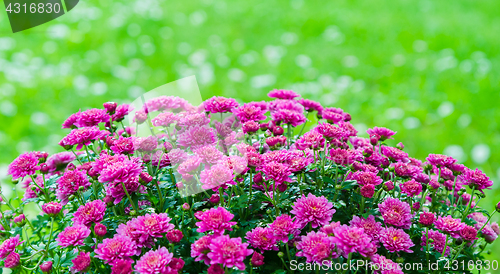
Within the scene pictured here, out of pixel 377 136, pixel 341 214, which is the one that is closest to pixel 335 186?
pixel 341 214

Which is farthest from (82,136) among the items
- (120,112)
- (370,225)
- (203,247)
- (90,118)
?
(370,225)

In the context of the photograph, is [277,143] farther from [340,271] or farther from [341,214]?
[340,271]

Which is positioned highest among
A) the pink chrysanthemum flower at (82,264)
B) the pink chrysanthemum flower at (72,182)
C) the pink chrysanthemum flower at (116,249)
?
the pink chrysanthemum flower at (72,182)

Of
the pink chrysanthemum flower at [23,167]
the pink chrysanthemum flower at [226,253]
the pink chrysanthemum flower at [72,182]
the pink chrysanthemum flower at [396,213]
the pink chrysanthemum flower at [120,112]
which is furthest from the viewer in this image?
the pink chrysanthemum flower at [120,112]

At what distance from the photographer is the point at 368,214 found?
4.56ft

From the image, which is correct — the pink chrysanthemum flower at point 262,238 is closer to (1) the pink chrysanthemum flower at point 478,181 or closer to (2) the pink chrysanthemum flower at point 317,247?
(2) the pink chrysanthemum flower at point 317,247

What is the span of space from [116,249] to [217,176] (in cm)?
35

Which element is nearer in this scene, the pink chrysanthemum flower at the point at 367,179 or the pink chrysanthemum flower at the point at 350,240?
the pink chrysanthemum flower at the point at 350,240

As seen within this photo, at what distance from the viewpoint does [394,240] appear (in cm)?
127

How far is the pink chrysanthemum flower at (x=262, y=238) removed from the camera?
1.25 m

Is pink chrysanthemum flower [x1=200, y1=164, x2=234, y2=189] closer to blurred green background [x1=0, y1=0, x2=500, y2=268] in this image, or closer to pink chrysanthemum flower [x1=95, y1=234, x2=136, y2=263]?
pink chrysanthemum flower [x1=95, y1=234, x2=136, y2=263]

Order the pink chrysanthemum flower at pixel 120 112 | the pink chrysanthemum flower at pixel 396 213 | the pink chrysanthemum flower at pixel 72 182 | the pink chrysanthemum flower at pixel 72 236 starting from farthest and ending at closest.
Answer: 1. the pink chrysanthemum flower at pixel 120 112
2. the pink chrysanthemum flower at pixel 72 182
3. the pink chrysanthemum flower at pixel 396 213
4. the pink chrysanthemum flower at pixel 72 236

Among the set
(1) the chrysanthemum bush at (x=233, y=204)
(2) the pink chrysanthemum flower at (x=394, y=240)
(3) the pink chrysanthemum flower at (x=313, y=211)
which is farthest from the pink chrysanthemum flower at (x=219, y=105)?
(2) the pink chrysanthemum flower at (x=394, y=240)

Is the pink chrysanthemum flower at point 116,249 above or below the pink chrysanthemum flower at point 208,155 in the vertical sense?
below
